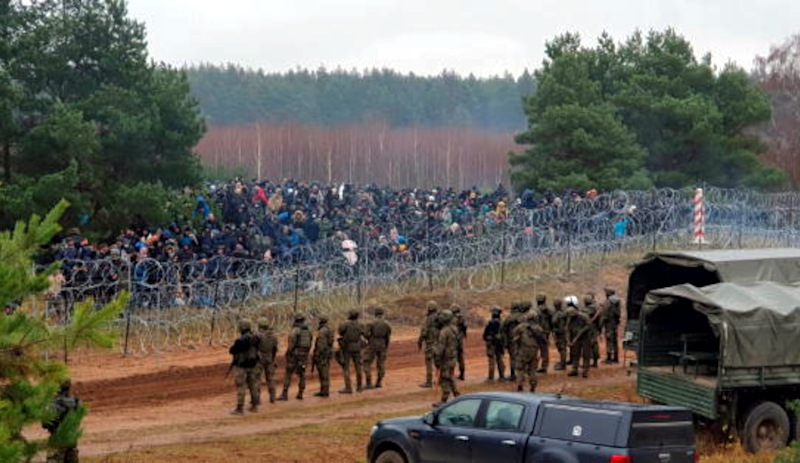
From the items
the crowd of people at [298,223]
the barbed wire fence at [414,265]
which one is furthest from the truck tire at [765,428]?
the crowd of people at [298,223]

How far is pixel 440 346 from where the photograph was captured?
21422 mm

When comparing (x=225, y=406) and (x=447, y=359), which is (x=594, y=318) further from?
(x=225, y=406)

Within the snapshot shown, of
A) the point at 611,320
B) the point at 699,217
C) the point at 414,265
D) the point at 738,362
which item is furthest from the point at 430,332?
the point at 699,217

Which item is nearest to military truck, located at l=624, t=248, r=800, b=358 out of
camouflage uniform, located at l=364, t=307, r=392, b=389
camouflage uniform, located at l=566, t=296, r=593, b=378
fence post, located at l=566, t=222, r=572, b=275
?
camouflage uniform, located at l=566, t=296, r=593, b=378

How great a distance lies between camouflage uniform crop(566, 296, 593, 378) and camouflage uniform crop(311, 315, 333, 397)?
4.78 meters

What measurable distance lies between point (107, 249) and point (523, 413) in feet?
51.2

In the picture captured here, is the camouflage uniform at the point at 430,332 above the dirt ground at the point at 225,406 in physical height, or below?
above

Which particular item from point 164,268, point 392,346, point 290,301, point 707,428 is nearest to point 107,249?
point 164,268

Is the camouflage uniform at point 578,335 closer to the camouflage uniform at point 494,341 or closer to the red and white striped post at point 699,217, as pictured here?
the camouflage uniform at point 494,341

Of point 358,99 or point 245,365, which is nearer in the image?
point 245,365

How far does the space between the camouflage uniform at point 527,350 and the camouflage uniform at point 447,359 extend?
1226mm

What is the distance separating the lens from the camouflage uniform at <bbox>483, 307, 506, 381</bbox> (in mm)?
23312

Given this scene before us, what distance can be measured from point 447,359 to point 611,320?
499 cm

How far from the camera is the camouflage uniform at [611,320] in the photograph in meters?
24.8
